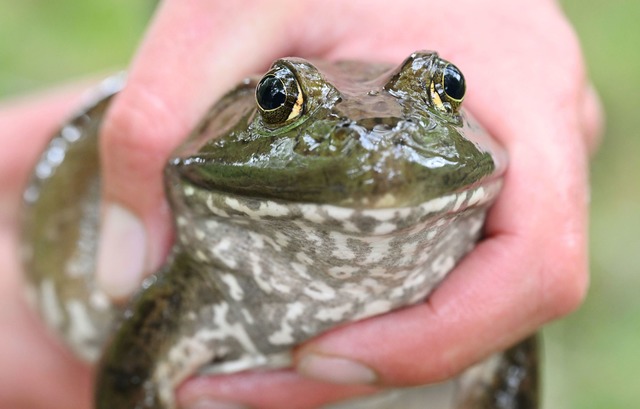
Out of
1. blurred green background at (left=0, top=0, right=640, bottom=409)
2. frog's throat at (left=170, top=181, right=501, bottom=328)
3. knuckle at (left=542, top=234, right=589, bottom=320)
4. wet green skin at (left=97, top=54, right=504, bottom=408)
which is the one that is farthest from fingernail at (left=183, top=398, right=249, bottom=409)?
blurred green background at (left=0, top=0, right=640, bottom=409)

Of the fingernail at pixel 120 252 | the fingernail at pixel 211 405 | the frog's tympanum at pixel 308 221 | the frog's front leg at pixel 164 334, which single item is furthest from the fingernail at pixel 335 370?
the fingernail at pixel 120 252

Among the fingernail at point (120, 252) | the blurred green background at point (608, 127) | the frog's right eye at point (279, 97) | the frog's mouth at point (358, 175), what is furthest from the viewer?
the blurred green background at point (608, 127)

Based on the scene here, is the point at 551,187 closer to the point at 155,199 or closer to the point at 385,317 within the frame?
the point at 385,317

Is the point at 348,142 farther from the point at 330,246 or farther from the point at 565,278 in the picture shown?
the point at 565,278

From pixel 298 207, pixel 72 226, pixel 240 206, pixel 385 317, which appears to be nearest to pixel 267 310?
pixel 385 317

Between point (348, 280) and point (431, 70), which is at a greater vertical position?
point (431, 70)

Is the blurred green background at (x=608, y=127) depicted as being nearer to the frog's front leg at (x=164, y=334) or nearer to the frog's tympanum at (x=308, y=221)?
the frog's tympanum at (x=308, y=221)

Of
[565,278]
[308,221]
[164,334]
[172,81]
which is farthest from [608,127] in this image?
[308,221]
